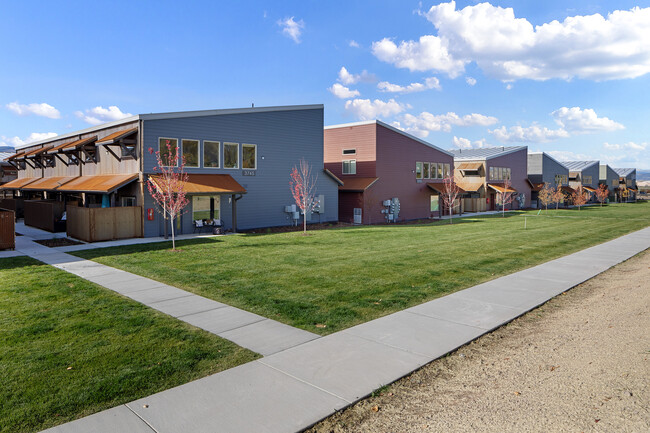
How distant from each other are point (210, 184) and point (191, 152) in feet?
7.07

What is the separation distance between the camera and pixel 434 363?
21.2 ft

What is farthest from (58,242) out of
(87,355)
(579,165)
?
(579,165)

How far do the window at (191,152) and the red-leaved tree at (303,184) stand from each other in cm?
638

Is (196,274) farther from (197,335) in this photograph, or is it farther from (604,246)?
(604,246)

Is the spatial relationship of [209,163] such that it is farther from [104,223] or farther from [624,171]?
[624,171]

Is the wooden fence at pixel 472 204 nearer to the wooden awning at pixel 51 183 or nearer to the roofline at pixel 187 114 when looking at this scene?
the roofline at pixel 187 114

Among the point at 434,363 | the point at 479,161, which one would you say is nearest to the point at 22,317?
the point at 434,363

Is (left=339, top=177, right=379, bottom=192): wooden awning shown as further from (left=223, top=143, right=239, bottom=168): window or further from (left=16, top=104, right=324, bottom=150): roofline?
(left=223, top=143, right=239, bottom=168): window

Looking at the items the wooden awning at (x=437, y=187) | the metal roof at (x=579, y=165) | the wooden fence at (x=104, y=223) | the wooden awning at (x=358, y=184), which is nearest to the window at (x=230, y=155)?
the wooden fence at (x=104, y=223)

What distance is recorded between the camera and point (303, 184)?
29.2m

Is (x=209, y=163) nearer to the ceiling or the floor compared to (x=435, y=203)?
nearer to the ceiling

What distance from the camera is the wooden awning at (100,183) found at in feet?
71.6

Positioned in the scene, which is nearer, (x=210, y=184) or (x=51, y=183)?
(x=210, y=184)

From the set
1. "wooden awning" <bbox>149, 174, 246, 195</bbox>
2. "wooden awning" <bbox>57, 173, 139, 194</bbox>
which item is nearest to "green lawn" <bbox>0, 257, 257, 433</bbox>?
"wooden awning" <bbox>57, 173, 139, 194</bbox>
